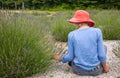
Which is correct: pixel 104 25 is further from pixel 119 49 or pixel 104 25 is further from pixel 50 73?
pixel 50 73

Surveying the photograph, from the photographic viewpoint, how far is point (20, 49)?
17.5 ft

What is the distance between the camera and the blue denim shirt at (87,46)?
5520 millimetres

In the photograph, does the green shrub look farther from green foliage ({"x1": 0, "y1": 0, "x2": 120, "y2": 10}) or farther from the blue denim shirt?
green foliage ({"x1": 0, "y1": 0, "x2": 120, "y2": 10})

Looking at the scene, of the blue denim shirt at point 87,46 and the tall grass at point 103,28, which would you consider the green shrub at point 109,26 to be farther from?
the blue denim shirt at point 87,46

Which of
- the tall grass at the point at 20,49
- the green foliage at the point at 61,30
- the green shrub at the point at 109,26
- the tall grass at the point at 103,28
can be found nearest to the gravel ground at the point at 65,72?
the tall grass at the point at 20,49

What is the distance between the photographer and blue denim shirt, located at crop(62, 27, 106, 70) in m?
5.52

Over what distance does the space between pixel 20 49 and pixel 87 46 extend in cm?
98

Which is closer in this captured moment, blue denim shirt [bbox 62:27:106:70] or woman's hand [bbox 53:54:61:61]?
blue denim shirt [bbox 62:27:106:70]

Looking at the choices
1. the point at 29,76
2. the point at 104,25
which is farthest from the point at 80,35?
the point at 104,25

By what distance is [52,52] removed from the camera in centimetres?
580

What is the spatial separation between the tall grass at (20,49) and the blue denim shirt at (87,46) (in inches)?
17.1

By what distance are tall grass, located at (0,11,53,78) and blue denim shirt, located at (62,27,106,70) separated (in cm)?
43

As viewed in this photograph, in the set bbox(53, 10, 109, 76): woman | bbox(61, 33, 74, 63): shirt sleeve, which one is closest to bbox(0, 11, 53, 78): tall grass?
bbox(61, 33, 74, 63): shirt sleeve

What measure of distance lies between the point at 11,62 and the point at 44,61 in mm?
524
